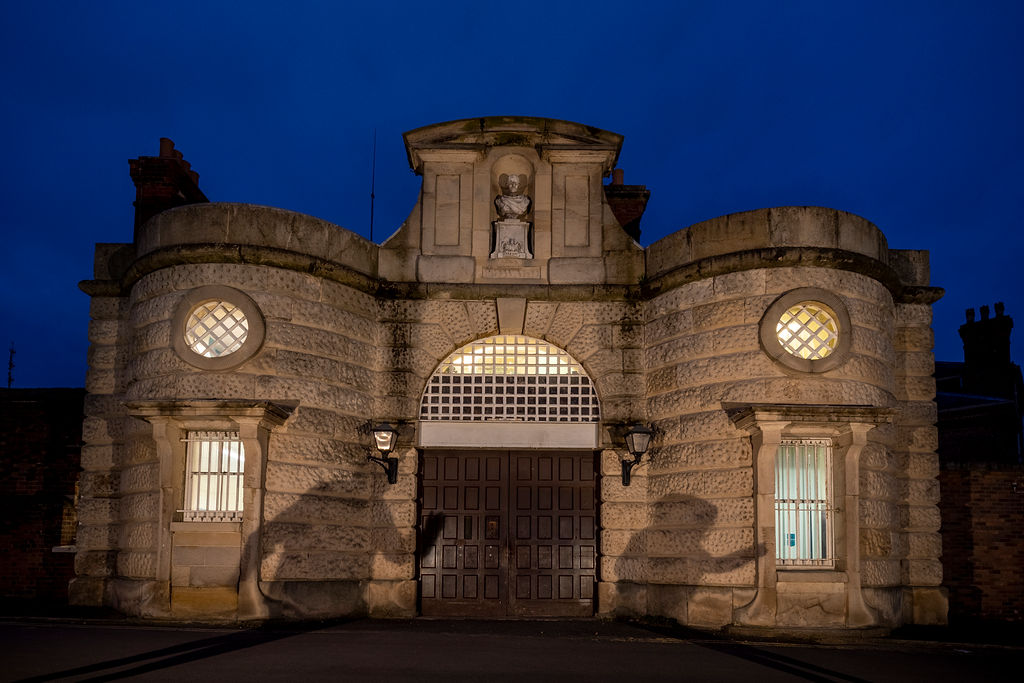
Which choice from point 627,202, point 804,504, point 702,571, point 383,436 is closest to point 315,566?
point 383,436

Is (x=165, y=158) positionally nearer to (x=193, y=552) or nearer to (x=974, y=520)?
(x=193, y=552)

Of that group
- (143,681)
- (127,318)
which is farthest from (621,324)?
(143,681)

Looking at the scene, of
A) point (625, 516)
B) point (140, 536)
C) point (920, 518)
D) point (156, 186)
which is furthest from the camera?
point (156, 186)

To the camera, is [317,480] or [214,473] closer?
[214,473]

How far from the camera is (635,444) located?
14.4m

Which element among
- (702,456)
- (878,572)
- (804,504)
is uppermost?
(702,456)

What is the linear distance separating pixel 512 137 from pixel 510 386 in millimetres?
4315

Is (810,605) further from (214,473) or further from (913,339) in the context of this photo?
(214,473)

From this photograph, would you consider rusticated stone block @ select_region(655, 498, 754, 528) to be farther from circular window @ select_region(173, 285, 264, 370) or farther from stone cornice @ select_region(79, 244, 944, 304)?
circular window @ select_region(173, 285, 264, 370)

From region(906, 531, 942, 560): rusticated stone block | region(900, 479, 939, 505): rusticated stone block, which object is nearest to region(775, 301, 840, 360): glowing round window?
region(900, 479, 939, 505): rusticated stone block

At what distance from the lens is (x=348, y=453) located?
48.3 feet

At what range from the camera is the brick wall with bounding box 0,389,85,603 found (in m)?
16.2

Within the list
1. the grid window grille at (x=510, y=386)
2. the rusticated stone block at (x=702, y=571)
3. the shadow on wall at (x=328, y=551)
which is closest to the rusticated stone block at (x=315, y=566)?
the shadow on wall at (x=328, y=551)

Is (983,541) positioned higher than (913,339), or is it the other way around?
(913,339)
